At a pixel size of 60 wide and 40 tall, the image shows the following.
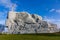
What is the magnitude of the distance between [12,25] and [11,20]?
600 centimetres

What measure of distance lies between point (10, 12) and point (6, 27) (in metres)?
17.1

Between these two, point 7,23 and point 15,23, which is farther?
point 15,23

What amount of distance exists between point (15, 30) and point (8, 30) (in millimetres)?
11475

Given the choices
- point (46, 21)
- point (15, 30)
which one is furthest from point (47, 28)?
point (15, 30)

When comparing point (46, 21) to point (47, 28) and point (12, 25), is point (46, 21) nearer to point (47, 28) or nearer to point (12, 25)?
point (47, 28)

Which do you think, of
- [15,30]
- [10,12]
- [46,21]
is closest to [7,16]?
[10,12]

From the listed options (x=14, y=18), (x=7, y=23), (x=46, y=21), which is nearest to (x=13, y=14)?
(x=14, y=18)

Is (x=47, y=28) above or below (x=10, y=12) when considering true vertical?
below

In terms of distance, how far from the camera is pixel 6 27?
190750 millimetres

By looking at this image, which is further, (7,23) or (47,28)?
(47,28)

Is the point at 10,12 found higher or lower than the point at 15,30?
higher

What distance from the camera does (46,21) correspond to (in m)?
198

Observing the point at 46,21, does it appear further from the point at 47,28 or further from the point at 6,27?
the point at 6,27

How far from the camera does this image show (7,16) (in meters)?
192
